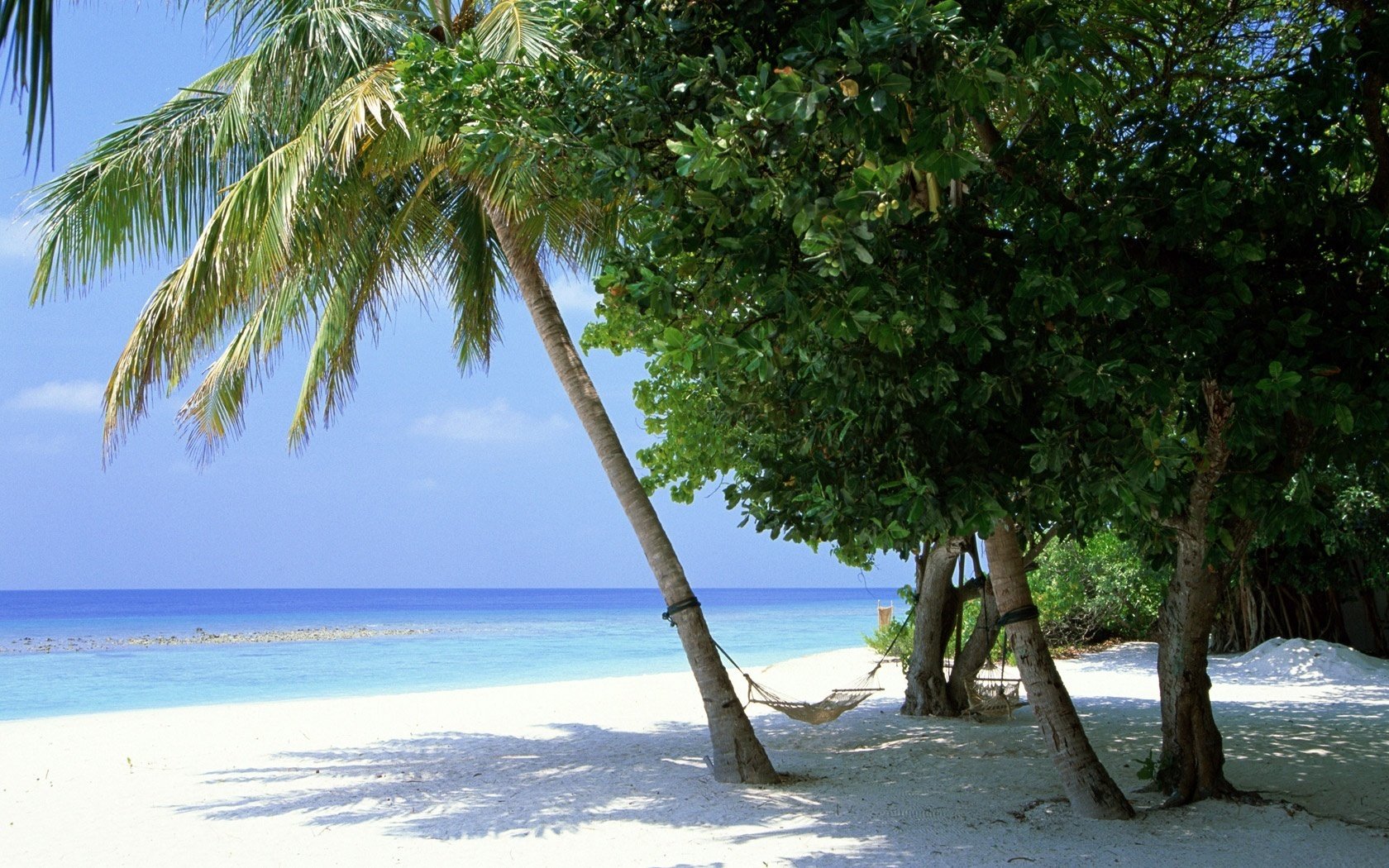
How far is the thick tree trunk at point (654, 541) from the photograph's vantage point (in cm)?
650

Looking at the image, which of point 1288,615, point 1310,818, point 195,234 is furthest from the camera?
point 1288,615

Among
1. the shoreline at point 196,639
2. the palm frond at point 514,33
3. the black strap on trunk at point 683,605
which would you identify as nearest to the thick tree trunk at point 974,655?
the black strap on trunk at point 683,605

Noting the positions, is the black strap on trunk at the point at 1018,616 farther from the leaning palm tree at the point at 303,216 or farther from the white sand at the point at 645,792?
the leaning palm tree at the point at 303,216

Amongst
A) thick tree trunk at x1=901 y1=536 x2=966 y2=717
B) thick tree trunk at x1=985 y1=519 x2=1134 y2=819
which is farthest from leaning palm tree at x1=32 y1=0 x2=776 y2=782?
thick tree trunk at x1=901 y1=536 x2=966 y2=717

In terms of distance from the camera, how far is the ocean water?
18188 millimetres

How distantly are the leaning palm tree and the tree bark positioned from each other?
2235mm

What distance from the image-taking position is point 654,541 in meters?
6.61

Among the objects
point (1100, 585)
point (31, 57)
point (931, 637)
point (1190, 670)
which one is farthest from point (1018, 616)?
point (1100, 585)

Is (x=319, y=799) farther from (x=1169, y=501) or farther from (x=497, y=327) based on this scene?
(x=1169, y=501)

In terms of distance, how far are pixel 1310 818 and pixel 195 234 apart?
7377 mm

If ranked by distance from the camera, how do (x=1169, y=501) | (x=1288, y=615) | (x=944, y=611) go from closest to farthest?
(x=1169, y=501) → (x=944, y=611) → (x=1288, y=615)

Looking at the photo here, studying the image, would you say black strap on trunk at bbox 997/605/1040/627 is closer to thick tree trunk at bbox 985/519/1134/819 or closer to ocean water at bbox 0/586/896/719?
thick tree trunk at bbox 985/519/1134/819

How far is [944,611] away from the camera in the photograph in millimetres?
8953

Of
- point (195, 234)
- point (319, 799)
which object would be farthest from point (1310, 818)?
point (195, 234)
